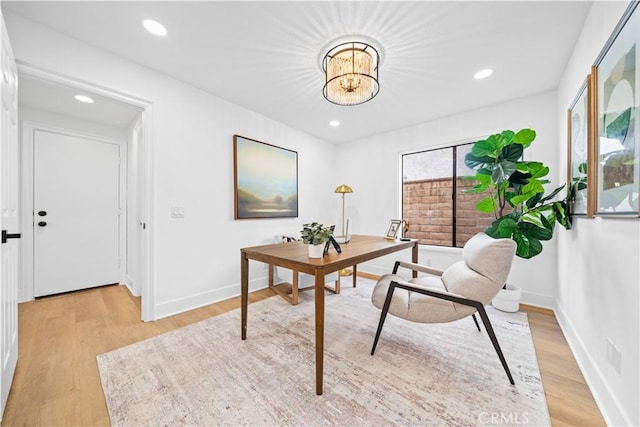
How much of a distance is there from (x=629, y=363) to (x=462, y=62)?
2289mm

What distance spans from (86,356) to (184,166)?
5.82ft

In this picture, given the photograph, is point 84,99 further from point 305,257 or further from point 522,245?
point 522,245

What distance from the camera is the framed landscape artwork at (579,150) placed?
1598 millimetres

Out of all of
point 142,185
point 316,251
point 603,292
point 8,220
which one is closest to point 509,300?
point 603,292

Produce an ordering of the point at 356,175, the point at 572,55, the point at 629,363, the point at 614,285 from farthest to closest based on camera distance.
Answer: the point at 356,175 → the point at 572,55 → the point at 614,285 → the point at 629,363

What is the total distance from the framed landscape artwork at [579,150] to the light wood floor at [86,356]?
110 cm

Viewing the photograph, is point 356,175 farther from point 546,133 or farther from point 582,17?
point 582,17

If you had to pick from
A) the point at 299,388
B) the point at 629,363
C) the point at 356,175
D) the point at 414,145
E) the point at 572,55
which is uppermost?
the point at 572,55

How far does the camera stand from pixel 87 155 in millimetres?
3178

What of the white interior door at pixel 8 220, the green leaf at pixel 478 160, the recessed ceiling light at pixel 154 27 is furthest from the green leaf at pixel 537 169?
the white interior door at pixel 8 220

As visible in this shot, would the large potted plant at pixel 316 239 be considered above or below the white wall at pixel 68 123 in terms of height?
below

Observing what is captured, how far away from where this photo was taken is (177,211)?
249 centimetres

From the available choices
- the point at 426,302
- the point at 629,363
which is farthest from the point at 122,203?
the point at 629,363

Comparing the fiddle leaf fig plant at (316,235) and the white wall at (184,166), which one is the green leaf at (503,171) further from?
the white wall at (184,166)
